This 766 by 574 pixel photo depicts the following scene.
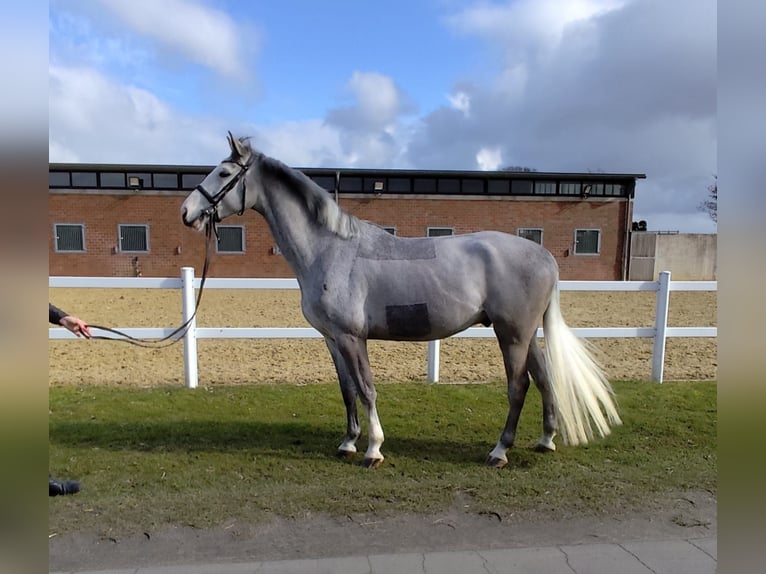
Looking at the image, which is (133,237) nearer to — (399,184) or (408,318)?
(399,184)

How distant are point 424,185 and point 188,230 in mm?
10941

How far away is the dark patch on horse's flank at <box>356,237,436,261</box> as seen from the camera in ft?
11.6

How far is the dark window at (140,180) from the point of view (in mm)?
21188

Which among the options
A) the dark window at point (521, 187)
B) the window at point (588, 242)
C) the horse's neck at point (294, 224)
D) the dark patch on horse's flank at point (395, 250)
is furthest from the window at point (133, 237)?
the dark patch on horse's flank at point (395, 250)

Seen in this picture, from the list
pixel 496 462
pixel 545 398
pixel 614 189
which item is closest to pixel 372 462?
pixel 496 462

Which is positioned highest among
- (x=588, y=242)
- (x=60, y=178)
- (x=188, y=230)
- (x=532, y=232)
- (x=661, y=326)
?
(x=60, y=178)

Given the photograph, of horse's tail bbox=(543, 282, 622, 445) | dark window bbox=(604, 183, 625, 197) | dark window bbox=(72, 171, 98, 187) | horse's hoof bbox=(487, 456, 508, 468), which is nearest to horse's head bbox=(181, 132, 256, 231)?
horse's tail bbox=(543, 282, 622, 445)

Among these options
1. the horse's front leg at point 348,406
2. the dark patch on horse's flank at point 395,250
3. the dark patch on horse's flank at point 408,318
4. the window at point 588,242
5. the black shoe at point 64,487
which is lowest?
the black shoe at point 64,487

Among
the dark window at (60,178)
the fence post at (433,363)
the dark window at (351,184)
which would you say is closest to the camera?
the fence post at (433,363)

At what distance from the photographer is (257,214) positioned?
21781mm

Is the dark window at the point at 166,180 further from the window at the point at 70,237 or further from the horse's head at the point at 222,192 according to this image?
the horse's head at the point at 222,192

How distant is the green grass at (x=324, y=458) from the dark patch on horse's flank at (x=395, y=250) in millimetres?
1576
